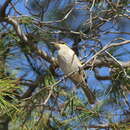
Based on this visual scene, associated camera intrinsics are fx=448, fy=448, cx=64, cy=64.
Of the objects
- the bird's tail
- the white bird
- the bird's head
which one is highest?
the bird's head

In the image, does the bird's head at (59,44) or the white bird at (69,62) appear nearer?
the white bird at (69,62)

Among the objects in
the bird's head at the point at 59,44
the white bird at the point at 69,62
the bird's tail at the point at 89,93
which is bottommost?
the bird's tail at the point at 89,93

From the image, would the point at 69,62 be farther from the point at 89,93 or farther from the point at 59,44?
the point at 89,93

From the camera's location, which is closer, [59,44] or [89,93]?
[89,93]

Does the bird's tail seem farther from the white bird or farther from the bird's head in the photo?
the bird's head

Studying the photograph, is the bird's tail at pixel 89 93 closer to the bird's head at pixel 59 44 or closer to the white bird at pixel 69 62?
the white bird at pixel 69 62

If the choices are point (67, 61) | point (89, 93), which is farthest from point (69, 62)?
point (89, 93)

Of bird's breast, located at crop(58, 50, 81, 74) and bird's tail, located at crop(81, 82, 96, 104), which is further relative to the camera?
bird's breast, located at crop(58, 50, 81, 74)

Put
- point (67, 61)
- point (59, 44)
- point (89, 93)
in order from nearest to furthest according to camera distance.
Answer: point (89, 93), point (59, 44), point (67, 61)

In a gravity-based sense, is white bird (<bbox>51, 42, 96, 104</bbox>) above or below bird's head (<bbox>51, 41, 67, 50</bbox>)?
below

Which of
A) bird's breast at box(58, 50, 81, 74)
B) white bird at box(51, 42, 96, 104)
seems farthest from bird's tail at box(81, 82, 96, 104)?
bird's breast at box(58, 50, 81, 74)

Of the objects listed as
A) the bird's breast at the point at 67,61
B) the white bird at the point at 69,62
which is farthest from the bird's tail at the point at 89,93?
the bird's breast at the point at 67,61

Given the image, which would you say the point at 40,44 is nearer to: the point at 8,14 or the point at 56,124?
the point at 8,14

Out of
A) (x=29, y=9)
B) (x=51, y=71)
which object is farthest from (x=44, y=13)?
(x=51, y=71)
